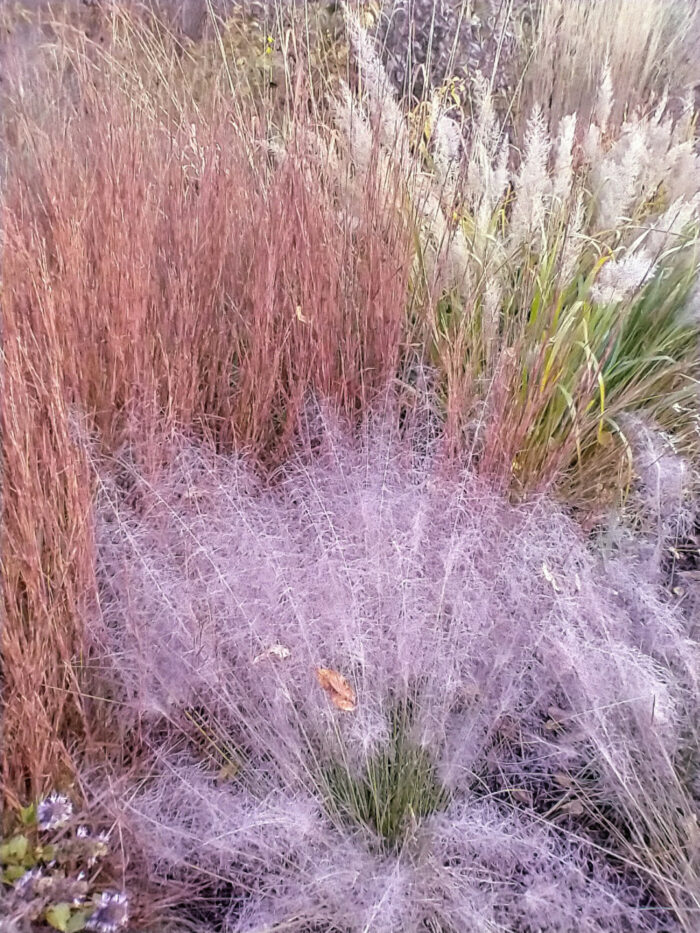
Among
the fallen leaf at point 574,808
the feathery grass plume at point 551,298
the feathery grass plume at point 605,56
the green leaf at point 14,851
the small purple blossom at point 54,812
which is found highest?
the feathery grass plume at point 605,56

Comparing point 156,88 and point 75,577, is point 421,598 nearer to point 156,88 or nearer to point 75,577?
point 75,577

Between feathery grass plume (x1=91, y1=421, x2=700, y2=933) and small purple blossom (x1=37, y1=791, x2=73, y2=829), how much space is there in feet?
0.27

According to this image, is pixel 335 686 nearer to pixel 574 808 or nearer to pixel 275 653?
pixel 275 653

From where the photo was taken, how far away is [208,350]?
6.51 ft

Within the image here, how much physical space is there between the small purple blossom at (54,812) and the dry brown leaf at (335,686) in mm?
483

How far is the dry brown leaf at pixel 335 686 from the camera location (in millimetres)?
1427

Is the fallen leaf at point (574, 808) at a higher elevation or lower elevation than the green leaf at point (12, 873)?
lower

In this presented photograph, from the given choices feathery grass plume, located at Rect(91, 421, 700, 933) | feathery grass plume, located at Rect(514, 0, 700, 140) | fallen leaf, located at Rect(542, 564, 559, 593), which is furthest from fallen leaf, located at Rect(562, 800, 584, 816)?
feathery grass plume, located at Rect(514, 0, 700, 140)

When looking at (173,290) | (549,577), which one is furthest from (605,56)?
(549,577)

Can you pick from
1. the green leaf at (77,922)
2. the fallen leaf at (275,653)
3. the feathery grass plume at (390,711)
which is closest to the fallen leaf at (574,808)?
the feathery grass plume at (390,711)

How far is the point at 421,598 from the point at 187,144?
1.44 meters

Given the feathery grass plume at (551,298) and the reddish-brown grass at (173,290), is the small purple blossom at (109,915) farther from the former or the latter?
the feathery grass plume at (551,298)

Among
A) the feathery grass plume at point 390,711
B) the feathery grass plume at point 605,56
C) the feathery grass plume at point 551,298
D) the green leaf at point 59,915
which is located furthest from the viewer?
the feathery grass plume at point 605,56

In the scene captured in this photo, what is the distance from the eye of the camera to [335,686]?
4.74 feet
